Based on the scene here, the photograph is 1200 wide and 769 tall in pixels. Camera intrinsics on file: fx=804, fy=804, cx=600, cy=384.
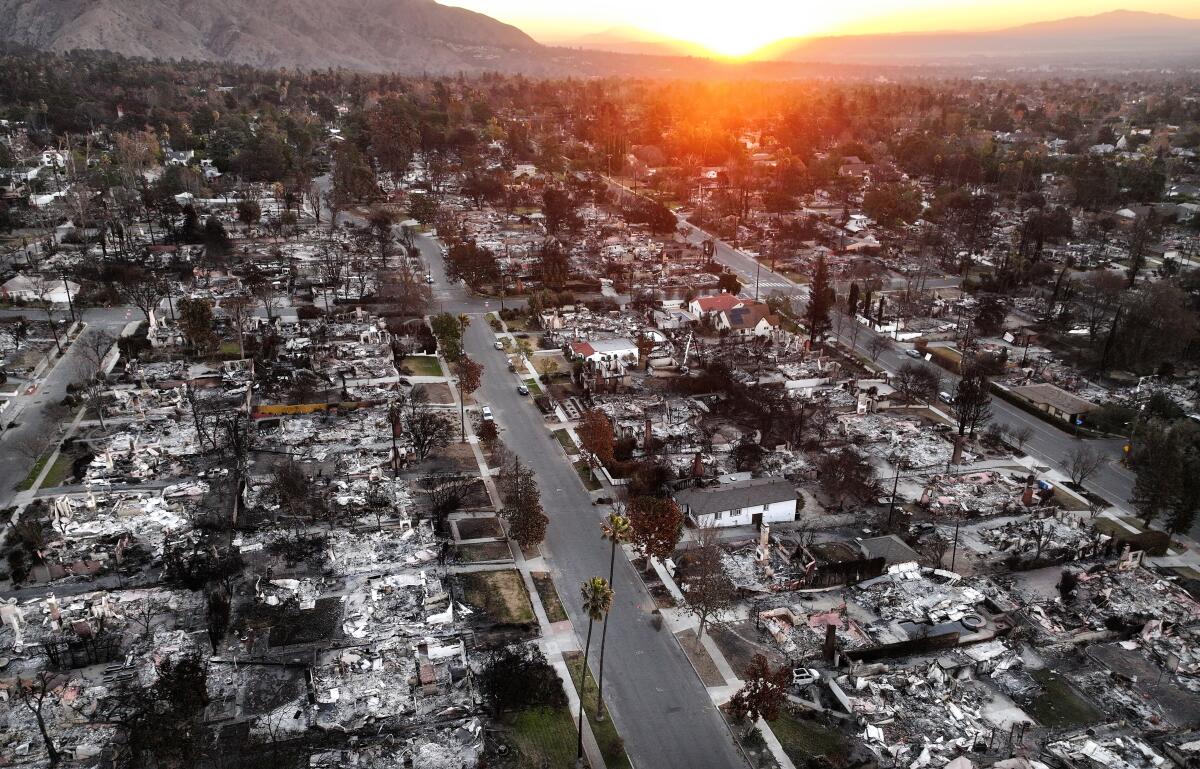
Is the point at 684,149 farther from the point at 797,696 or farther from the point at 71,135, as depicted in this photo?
the point at 797,696

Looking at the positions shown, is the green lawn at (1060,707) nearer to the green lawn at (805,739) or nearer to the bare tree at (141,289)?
the green lawn at (805,739)

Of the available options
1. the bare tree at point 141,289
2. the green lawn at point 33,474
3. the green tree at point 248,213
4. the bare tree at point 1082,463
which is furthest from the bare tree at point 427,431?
the green tree at point 248,213

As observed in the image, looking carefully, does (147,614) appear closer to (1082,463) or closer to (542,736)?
(542,736)

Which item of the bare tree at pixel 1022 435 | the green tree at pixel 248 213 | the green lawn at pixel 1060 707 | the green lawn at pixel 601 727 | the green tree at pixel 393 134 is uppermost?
the green tree at pixel 393 134

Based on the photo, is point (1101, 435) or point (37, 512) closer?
point (37, 512)

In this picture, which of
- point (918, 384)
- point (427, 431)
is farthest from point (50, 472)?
point (918, 384)

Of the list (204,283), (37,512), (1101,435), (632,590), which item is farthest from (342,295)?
(1101,435)
